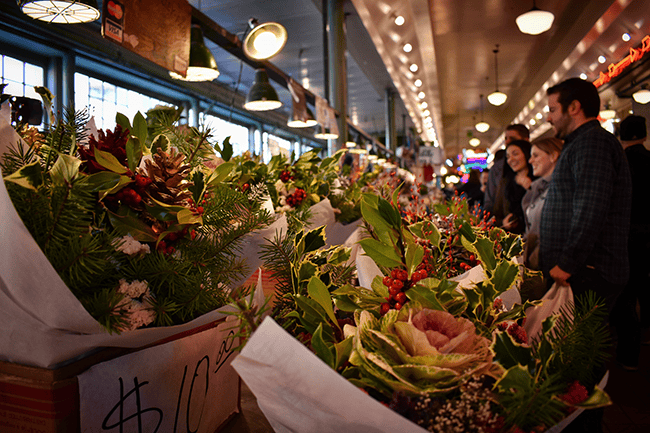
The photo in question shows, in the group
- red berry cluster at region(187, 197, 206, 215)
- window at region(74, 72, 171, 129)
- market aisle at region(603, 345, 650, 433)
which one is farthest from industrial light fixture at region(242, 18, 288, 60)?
window at region(74, 72, 171, 129)

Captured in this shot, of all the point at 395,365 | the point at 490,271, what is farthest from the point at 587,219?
the point at 395,365

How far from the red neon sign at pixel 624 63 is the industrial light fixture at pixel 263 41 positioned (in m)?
5.13

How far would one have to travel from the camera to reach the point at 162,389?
28.2 inches

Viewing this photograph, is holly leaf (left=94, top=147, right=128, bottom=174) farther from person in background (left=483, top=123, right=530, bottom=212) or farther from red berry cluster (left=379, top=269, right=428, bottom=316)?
person in background (left=483, top=123, right=530, bottom=212)

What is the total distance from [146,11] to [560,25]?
792cm

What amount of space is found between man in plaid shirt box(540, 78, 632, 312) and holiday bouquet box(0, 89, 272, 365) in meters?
1.48

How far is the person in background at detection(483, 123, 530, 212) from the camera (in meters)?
3.37

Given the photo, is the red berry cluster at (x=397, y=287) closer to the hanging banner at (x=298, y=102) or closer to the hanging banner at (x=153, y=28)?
the hanging banner at (x=153, y=28)

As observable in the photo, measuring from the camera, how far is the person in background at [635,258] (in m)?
2.75

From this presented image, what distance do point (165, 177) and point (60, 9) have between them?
59.9 inches

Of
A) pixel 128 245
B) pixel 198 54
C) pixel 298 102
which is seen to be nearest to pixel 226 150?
pixel 128 245

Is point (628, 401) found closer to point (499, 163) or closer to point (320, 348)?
point (499, 163)

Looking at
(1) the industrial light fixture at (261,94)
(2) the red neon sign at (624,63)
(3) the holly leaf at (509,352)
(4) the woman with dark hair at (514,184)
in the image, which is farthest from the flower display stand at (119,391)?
(2) the red neon sign at (624,63)

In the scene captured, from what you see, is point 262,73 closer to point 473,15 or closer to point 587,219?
point 587,219
